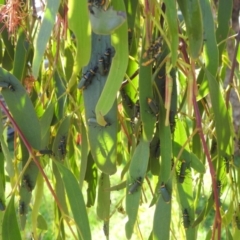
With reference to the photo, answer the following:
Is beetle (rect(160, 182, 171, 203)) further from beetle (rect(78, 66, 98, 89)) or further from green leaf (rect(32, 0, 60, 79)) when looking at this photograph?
green leaf (rect(32, 0, 60, 79))

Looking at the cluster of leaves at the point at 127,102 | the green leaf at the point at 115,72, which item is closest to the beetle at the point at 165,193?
the cluster of leaves at the point at 127,102

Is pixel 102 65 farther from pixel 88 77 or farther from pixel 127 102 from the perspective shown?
pixel 127 102

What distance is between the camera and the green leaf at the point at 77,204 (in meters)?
0.65

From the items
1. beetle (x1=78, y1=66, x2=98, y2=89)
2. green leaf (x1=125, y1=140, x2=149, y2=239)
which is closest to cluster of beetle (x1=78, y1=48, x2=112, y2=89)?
beetle (x1=78, y1=66, x2=98, y2=89)

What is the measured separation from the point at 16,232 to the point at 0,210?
2.0 inches

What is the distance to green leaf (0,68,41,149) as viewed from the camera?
64 cm

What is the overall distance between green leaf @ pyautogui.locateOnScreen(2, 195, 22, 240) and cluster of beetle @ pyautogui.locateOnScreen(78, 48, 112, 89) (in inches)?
8.2

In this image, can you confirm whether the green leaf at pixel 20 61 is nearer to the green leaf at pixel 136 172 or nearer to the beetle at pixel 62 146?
the beetle at pixel 62 146

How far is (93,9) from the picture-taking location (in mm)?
458

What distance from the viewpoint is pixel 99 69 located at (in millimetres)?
608

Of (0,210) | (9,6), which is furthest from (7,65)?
(0,210)

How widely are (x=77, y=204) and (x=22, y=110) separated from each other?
148 millimetres

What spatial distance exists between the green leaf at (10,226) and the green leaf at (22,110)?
0.11 metres

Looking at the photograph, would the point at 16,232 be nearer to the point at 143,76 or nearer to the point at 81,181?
the point at 81,181
